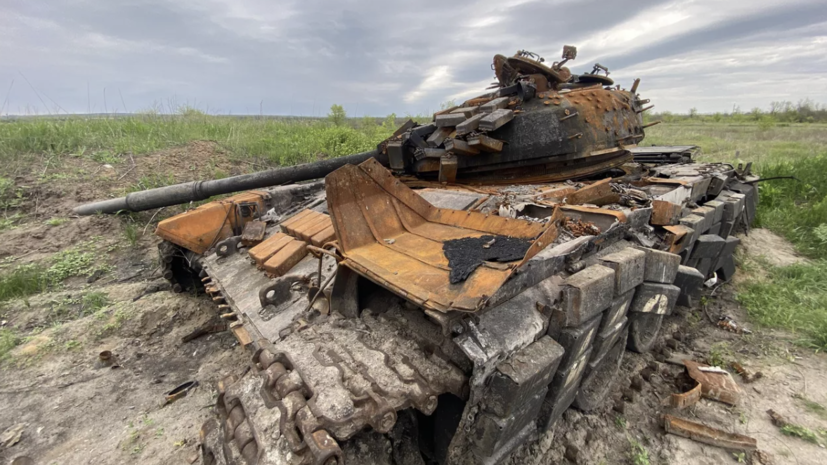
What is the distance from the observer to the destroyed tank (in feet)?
6.34

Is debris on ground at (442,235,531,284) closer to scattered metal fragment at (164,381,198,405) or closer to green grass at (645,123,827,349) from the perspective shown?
scattered metal fragment at (164,381,198,405)

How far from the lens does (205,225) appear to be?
4.68 m

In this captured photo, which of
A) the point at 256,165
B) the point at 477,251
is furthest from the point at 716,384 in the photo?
the point at 256,165

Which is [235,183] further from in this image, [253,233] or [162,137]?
[162,137]

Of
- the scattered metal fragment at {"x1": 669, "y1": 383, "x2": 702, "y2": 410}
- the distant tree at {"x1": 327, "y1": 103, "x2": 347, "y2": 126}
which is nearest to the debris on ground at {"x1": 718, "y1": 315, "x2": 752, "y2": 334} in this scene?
the scattered metal fragment at {"x1": 669, "y1": 383, "x2": 702, "y2": 410}

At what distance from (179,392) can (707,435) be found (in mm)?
4450

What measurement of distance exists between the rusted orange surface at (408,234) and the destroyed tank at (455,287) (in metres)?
Result: 0.01

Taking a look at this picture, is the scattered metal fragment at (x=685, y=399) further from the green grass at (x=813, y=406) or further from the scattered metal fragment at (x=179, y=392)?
the scattered metal fragment at (x=179, y=392)

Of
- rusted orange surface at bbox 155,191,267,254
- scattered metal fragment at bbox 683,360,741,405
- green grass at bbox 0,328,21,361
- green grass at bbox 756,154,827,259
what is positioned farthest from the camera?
green grass at bbox 756,154,827,259

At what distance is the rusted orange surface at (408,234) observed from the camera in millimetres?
1942

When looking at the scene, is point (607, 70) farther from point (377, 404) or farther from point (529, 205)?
point (377, 404)

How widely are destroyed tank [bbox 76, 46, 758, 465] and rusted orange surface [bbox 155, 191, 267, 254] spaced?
0.07 ft

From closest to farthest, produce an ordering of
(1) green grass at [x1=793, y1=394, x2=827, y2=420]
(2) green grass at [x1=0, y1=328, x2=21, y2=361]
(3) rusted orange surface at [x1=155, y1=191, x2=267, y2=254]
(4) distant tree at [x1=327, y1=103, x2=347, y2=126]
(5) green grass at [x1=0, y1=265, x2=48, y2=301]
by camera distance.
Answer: (1) green grass at [x1=793, y1=394, x2=827, y2=420] → (2) green grass at [x1=0, y1=328, x2=21, y2=361] → (3) rusted orange surface at [x1=155, y1=191, x2=267, y2=254] → (5) green grass at [x1=0, y1=265, x2=48, y2=301] → (4) distant tree at [x1=327, y1=103, x2=347, y2=126]

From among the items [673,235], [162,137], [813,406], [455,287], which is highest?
[162,137]
